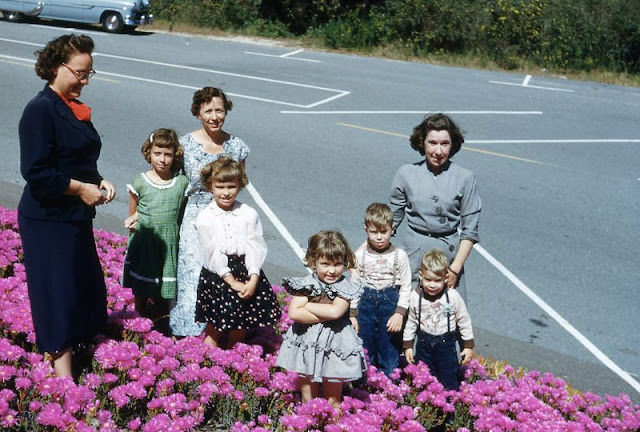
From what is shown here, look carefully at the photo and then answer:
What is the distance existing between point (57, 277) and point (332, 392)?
5.84ft

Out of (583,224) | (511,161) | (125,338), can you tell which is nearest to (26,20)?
(511,161)

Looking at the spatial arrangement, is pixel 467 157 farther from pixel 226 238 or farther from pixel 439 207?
pixel 226 238

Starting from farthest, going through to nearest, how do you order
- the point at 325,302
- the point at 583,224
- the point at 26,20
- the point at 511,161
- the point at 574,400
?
the point at 26,20 < the point at 511,161 < the point at 583,224 < the point at 574,400 < the point at 325,302

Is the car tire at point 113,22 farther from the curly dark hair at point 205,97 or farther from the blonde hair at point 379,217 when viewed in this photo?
the blonde hair at point 379,217

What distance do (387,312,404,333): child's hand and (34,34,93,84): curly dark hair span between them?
253 cm

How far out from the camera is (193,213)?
18.9 ft

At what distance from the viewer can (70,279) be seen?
187 inches

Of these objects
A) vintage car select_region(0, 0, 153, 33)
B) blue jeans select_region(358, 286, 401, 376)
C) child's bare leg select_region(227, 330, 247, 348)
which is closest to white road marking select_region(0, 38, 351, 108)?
vintage car select_region(0, 0, 153, 33)

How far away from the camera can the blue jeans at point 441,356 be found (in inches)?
210

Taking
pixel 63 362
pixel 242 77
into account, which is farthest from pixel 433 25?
pixel 63 362

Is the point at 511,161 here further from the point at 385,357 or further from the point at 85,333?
the point at 85,333

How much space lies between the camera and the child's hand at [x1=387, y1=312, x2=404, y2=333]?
17.3ft

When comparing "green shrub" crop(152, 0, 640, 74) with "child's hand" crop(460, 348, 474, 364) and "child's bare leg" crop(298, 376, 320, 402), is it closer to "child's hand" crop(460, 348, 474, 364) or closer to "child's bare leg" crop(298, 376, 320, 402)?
"child's hand" crop(460, 348, 474, 364)

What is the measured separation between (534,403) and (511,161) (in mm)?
7615
